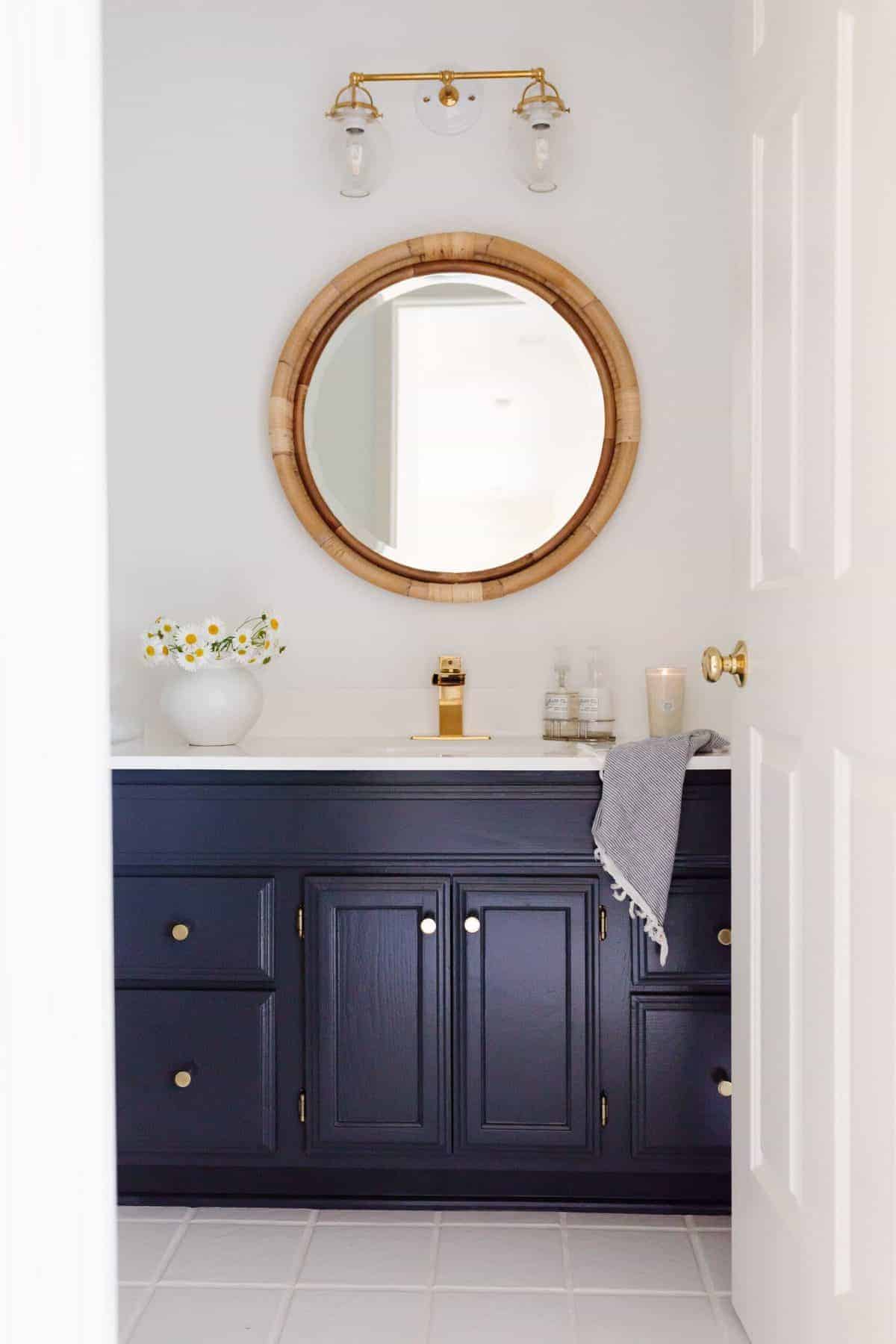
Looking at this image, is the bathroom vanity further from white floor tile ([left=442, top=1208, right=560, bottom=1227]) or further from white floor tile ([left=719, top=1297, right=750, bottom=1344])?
white floor tile ([left=719, top=1297, right=750, bottom=1344])

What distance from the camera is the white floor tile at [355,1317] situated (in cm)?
179

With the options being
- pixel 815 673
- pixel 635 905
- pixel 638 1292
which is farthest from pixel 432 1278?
pixel 815 673

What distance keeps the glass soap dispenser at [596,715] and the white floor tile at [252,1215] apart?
1103mm

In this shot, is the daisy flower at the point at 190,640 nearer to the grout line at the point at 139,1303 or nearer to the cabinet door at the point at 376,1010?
the cabinet door at the point at 376,1010

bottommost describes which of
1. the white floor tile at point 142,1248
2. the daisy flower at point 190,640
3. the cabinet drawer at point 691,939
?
the white floor tile at point 142,1248

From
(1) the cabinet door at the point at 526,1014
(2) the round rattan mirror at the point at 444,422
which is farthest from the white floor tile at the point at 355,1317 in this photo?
(2) the round rattan mirror at the point at 444,422

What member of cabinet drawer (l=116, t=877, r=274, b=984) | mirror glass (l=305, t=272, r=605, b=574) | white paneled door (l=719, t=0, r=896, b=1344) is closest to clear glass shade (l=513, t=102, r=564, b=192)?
mirror glass (l=305, t=272, r=605, b=574)

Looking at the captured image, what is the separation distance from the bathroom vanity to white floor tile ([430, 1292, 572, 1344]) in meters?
0.28

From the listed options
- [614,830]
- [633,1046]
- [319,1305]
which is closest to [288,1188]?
[319,1305]

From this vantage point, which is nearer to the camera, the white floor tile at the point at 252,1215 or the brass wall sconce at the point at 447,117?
the white floor tile at the point at 252,1215

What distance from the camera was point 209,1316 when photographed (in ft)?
6.05

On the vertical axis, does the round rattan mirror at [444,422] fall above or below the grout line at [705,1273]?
above

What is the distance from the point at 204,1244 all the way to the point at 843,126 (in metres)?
2.01

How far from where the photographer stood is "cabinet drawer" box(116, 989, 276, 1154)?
217cm
